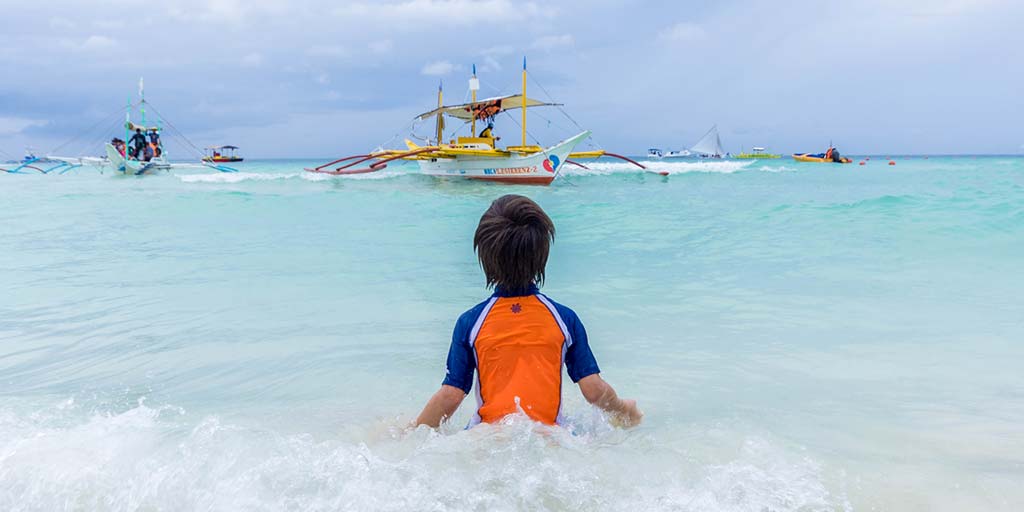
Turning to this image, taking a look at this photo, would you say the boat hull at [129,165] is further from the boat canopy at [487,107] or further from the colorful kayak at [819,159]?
the colorful kayak at [819,159]

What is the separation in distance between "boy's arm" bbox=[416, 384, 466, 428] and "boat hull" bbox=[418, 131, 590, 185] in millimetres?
25121

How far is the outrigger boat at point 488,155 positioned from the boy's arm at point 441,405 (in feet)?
80.9

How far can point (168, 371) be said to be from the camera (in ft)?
12.2

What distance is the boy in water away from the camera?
1.87m

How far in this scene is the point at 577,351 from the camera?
6.70 feet

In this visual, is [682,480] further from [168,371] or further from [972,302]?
[972,302]

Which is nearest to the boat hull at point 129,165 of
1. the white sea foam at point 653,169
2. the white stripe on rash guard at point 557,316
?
the white sea foam at point 653,169

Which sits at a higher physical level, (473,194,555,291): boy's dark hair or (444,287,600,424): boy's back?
(473,194,555,291): boy's dark hair

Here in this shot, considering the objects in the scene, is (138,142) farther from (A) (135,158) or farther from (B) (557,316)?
(B) (557,316)

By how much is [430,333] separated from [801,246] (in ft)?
21.2

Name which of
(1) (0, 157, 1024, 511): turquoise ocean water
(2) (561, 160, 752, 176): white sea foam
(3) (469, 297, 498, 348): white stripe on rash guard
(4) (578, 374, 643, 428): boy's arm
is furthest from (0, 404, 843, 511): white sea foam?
(2) (561, 160, 752, 176): white sea foam

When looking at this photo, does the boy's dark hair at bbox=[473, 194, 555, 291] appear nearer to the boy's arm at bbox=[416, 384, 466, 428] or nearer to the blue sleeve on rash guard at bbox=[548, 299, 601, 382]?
the blue sleeve on rash guard at bbox=[548, 299, 601, 382]

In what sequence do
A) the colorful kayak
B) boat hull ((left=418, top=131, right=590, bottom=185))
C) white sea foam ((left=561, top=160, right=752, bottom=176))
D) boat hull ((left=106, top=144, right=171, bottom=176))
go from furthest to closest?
the colorful kayak, white sea foam ((left=561, top=160, right=752, bottom=176)), boat hull ((left=106, top=144, right=171, bottom=176)), boat hull ((left=418, top=131, right=590, bottom=185))

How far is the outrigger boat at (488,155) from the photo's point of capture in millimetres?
27141
